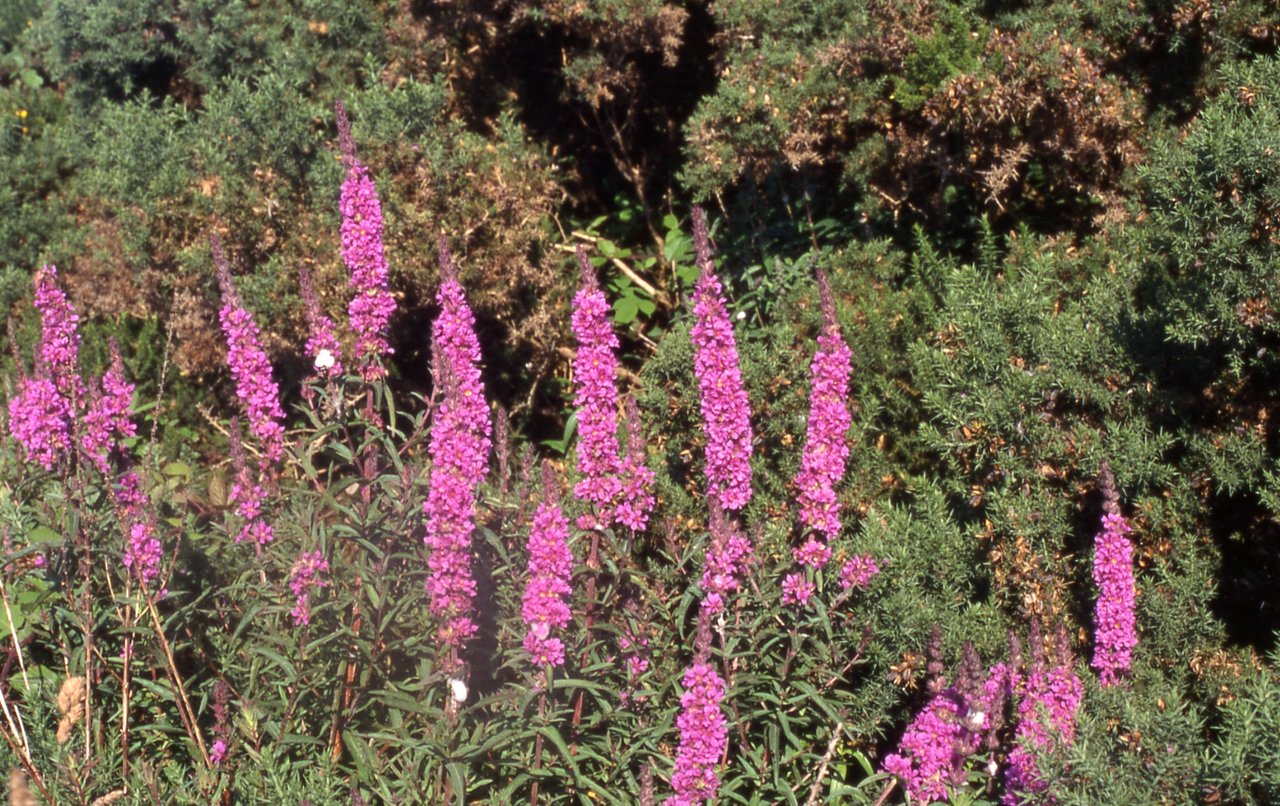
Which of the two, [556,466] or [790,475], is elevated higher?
[790,475]

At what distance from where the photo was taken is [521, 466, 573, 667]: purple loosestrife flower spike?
3.50m

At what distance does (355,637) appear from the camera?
3.96m

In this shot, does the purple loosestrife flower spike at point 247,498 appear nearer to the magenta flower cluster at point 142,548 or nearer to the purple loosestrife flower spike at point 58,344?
the magenta flower cluster at point 142,548

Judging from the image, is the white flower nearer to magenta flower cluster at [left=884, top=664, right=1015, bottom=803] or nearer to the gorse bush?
the gorse bush

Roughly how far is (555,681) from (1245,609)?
8.41ft

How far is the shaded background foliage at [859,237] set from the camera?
4.28 metres

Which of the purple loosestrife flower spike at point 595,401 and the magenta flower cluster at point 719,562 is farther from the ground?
the purple loosestrife flower spike at point 595,401

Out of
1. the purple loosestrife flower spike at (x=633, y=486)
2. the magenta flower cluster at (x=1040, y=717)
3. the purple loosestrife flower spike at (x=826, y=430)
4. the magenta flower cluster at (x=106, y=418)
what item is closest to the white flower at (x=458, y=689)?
the purple loosestrife flower spike at (x=633, y=486)

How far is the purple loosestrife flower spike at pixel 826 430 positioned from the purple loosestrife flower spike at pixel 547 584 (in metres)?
0.83

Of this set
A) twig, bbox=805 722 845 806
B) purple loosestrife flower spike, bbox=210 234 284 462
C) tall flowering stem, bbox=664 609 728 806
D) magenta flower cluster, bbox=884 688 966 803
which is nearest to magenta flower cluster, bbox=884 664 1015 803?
magenta flower cluster, bbox=884 688 966 803

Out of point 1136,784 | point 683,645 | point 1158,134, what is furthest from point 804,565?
point 1158,134

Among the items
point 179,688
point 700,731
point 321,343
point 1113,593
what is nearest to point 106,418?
point 321,343

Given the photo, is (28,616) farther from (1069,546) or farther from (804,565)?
(1069,546)

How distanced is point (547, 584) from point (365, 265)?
4.33 ft
